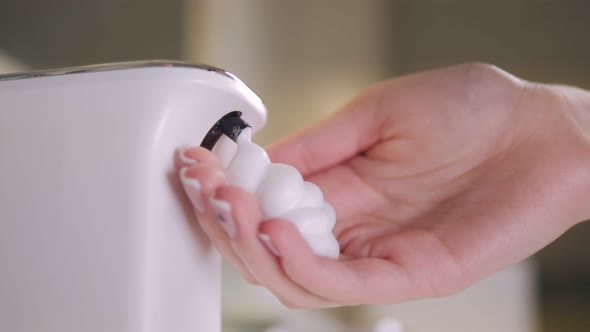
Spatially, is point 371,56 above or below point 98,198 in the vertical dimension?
below

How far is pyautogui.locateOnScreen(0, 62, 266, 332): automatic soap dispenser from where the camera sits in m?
0.23

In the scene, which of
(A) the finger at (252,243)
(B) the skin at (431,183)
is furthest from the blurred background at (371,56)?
(A) the finger at (252,243)

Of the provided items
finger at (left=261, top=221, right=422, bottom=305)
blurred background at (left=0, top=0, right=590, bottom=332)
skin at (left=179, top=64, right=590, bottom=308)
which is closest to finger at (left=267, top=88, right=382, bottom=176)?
skin at (left=179, top=64, right=590, bottom=308)

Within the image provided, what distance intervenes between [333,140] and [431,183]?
9 cm

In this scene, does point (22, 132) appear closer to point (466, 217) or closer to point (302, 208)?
point (302, 208)

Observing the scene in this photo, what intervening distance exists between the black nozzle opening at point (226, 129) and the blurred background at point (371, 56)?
537mm

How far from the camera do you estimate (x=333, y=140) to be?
1.49ft

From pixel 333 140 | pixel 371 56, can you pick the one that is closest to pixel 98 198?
pixel 333 140

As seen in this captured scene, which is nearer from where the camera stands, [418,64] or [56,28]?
[56,28]

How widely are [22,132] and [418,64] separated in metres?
1.72

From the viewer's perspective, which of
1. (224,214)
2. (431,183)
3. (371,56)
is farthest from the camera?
(371,56)

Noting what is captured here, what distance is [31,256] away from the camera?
9.7 inches

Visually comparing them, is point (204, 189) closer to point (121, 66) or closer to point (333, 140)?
point (121, 66)

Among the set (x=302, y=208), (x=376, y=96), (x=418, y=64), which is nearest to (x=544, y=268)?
(x=418, y=64)
